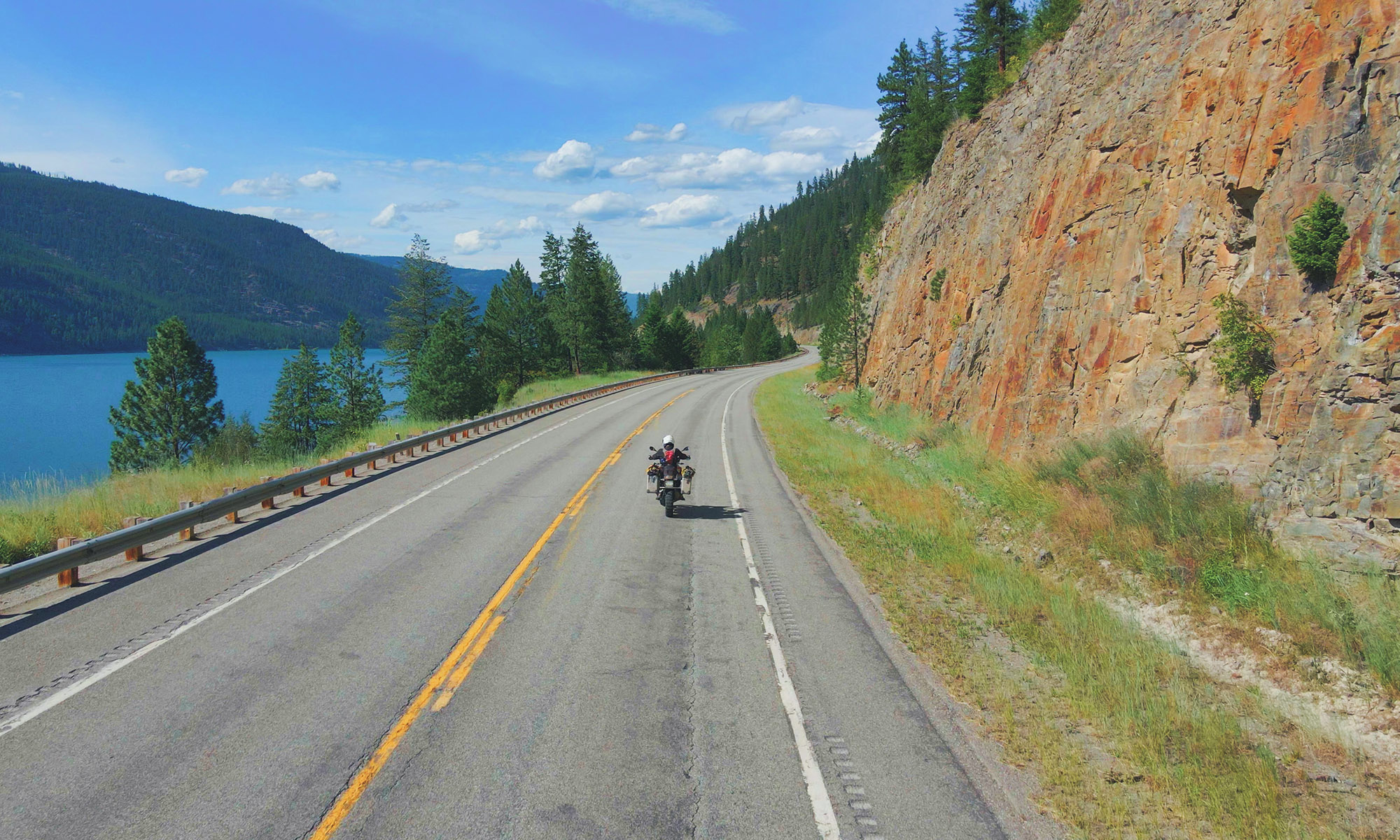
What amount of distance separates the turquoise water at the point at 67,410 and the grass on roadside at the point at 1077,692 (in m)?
14.7

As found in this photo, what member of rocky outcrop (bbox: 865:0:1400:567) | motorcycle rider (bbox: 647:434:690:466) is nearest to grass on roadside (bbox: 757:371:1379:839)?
rocky outcrop (bbox: 865:0:1400:567)

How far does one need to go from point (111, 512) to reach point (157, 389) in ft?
144

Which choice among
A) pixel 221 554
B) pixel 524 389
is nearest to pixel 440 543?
pixel 221 554

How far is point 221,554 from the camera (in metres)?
10.1

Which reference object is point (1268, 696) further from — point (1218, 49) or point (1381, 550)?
point (1218, 49)

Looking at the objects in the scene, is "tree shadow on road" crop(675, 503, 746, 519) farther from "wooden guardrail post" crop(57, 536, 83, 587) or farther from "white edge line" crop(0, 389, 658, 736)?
"wooden guardrail post" crop(57, 536, 83, 587)

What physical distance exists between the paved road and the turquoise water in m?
7.49

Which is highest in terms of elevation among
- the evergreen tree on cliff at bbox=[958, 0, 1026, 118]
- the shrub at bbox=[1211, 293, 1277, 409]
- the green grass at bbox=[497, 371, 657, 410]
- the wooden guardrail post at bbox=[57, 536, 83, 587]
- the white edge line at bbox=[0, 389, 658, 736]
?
the evergreen tree on cliff at bbox=[958, 0, 1026, 118]

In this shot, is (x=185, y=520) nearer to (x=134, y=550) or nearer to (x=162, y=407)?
(x=134, y=550)

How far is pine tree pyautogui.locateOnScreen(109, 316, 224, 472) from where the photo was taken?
45656 millimetres

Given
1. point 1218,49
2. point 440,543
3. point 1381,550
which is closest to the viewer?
point 1381,550

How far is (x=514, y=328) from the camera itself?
218 feet

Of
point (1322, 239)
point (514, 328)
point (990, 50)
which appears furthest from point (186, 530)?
point (514, 328)

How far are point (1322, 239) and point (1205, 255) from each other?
109 inches
